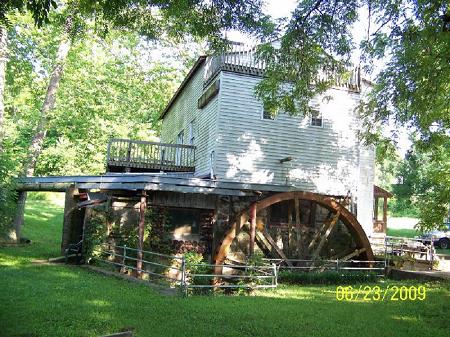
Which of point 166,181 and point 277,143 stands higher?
point 277,143

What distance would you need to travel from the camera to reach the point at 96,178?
587 inches

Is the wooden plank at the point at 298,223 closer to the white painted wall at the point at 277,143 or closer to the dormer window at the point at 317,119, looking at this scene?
the white painted wall at the point at 277,143

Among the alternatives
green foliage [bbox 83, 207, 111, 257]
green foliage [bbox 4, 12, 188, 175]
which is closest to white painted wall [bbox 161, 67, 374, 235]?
green foliage [bbox 83, 207, 111, 257]

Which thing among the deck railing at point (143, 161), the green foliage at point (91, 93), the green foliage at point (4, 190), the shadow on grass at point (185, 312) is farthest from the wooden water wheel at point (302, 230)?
the green foliage at point (91, 93)

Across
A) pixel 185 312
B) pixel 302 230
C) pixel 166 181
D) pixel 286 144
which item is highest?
pixel 286 144

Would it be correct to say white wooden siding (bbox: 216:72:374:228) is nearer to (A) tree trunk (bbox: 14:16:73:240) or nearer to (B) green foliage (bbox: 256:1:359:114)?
(B) green foliage (bbox: 256:1:359:114)

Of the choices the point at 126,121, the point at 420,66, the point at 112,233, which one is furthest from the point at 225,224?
the point at 126,121

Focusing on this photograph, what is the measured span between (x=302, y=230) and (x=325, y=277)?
9.34 feet

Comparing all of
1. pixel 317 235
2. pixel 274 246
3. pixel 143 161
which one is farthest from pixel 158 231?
pixel 317 235

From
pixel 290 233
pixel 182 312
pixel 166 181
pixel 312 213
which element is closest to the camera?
pixel 182 312

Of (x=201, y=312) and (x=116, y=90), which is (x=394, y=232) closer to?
(x=116, y=90)

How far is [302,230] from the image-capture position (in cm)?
1789

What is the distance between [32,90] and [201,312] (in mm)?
21174

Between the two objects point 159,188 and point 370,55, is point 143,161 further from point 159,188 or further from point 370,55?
point 370,55
